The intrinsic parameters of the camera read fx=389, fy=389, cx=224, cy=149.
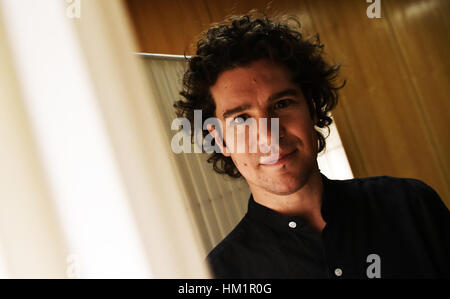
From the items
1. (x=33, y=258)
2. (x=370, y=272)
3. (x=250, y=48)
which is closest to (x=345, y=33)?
(x=250, y=48)

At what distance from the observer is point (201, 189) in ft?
3.19

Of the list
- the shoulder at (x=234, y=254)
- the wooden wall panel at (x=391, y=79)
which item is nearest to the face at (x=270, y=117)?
the shoulder at (x=234, y=254)

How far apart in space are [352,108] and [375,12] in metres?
0.46

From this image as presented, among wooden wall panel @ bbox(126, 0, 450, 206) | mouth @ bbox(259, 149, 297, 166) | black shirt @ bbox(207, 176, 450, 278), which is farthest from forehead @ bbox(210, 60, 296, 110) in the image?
wooden wall panel @ bbox(126, 0, 450, 206)

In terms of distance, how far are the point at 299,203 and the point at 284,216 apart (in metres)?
0.05

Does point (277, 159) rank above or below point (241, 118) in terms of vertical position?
below

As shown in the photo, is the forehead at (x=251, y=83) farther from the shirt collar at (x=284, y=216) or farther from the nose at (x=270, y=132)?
the shirt collar at (x=284, y=216)

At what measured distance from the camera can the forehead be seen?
2.66 ft

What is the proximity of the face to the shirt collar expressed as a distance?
0.05m

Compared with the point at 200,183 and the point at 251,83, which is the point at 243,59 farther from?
the point at 200,183

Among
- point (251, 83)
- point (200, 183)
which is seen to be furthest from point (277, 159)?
point (200, 183)

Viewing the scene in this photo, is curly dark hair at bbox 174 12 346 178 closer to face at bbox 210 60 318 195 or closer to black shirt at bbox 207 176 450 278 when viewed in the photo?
face at bbox 210 60 318 195

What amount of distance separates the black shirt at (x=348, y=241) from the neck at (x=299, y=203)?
0.05 ft

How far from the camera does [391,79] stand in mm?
1759
